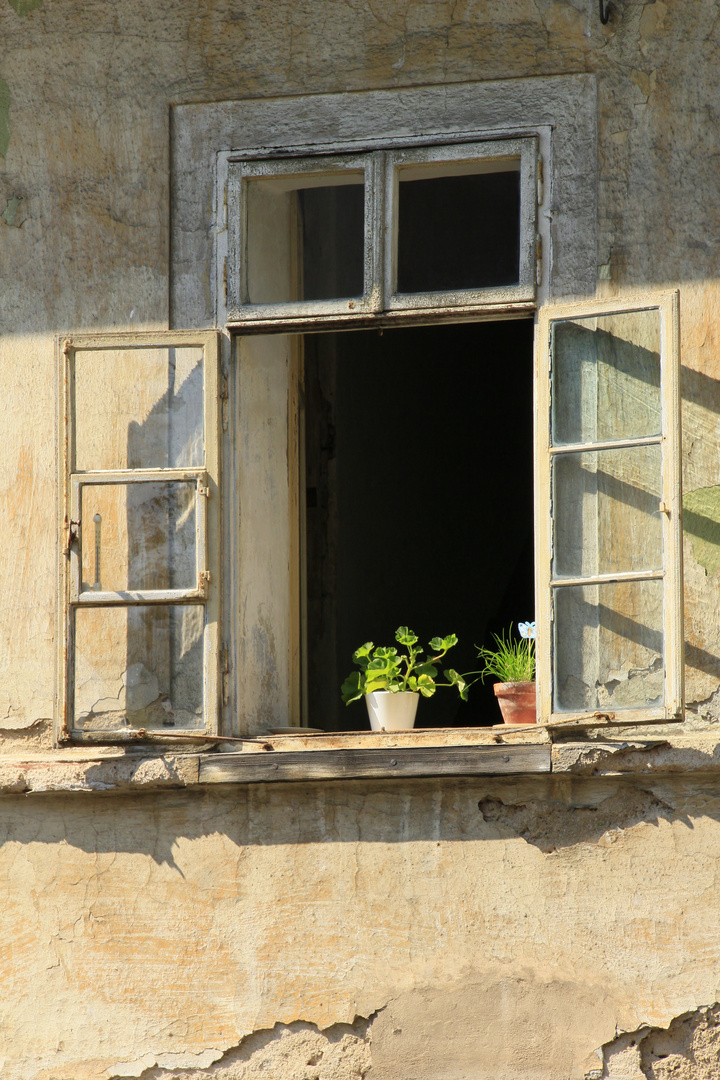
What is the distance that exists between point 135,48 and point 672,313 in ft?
6.56

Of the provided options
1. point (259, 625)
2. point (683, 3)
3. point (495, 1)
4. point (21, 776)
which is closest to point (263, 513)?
point (259, 625)

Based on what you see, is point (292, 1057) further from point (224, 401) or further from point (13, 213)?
point (13, 213)

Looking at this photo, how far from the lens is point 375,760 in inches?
155

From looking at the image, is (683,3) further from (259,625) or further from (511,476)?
(511,476)

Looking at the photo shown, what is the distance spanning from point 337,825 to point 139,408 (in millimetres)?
1399

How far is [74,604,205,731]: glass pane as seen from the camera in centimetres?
410

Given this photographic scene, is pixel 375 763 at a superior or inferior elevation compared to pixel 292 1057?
superior

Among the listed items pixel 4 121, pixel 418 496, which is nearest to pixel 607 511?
pixel 4 121

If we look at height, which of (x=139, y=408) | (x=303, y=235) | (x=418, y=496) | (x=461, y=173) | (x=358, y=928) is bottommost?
(x=358, y=928)

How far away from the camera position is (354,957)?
12.9 feet

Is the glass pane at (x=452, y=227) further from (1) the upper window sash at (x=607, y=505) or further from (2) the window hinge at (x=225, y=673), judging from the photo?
(2) the window hinge at (x=225, y=673)

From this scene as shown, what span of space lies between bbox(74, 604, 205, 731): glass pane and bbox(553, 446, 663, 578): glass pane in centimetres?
109

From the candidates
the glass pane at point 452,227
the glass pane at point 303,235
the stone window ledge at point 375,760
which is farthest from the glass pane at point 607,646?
the glass pane at point 452,227

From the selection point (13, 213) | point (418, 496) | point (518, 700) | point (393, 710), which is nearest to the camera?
point (518, 700)
